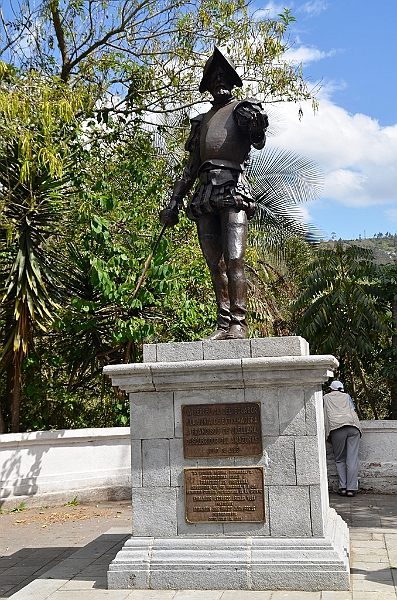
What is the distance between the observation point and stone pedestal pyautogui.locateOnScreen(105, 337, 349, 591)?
5.20 meters

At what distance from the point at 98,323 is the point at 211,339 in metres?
5.63

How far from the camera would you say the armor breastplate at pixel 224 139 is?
605 cm

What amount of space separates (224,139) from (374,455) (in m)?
6.05

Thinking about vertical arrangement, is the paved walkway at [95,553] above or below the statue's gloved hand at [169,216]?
below

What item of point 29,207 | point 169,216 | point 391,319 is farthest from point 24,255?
point 391,319

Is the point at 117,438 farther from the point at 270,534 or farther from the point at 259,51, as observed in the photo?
the point at 259,51

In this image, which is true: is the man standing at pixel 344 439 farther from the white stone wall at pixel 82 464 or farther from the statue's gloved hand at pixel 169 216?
the statue's gloved hand at pixel 169 216

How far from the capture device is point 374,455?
10320 millimetres

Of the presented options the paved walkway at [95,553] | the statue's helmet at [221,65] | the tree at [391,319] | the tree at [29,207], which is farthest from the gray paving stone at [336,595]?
the tree at [391,319]

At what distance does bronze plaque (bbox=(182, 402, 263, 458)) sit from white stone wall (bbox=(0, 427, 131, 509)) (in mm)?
5102

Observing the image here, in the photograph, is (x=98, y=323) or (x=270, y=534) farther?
(x=98, y=323)

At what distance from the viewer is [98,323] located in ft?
36.3

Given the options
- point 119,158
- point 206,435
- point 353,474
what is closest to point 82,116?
point 119,158

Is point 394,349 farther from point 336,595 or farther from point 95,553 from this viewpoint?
point 336,595
